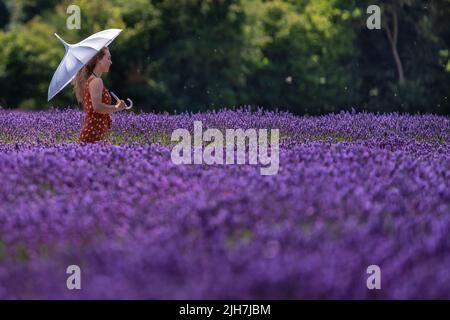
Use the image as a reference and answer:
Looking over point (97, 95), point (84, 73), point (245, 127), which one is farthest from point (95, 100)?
point (245, 127)

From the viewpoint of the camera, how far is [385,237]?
3.44 metres

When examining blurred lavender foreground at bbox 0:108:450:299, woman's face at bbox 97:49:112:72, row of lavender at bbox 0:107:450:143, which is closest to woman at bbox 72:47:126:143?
woman's face at bbox 97:49:112:72

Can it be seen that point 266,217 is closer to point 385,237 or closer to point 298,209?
point 298,209

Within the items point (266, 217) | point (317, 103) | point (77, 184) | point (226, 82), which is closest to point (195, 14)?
point (226, 82)

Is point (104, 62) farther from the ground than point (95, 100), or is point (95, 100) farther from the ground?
point (104, 62)

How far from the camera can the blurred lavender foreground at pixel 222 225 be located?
286cm

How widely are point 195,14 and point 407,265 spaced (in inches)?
534

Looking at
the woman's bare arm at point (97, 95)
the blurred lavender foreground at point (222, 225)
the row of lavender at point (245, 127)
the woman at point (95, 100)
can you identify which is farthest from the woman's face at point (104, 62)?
the blurred lavender foreground at point (222, 225)

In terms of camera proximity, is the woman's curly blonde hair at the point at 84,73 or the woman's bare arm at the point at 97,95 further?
the woman's curly blonde hair at the point at 84,73

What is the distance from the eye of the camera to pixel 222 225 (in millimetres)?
3490

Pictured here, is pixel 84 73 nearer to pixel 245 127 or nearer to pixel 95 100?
pixel 95 100

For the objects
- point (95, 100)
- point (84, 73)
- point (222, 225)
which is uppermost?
point (84, 73)

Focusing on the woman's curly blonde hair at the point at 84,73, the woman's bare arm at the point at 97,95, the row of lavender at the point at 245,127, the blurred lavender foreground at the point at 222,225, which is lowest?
the blurred lavender foreground at the point at 222,225

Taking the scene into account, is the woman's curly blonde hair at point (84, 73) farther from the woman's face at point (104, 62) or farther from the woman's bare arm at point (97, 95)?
the woman's bare arm at point (97, 95)
